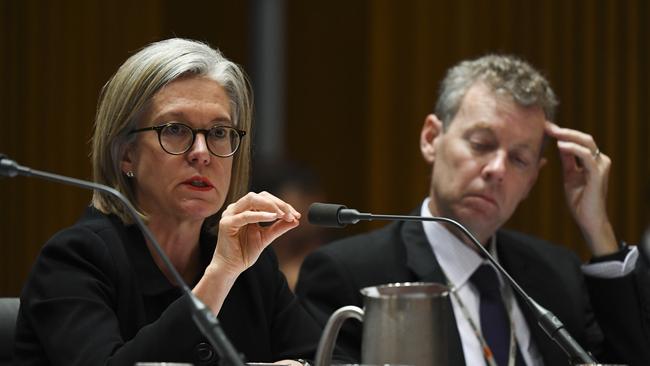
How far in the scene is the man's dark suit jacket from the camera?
279 centimetres

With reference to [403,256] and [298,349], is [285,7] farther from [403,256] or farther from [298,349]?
[298,349]

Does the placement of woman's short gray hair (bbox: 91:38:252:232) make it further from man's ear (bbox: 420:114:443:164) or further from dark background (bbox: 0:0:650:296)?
dark background (bbox: 0:0:650:296)

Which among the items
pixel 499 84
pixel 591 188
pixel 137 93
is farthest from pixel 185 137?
pixel 591 188

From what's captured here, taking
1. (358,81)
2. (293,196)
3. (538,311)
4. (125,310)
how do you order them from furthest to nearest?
1. (358,81)
2. (293,196)
3. (125,310)
4. (538,311)

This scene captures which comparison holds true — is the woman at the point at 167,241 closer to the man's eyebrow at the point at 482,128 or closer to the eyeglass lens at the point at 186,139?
the eyeglass lens at the point at 186,139

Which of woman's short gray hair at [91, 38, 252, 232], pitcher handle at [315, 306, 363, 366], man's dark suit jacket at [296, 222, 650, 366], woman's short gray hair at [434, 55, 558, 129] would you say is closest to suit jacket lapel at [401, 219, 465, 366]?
man's dark suit jacket at [296, 222, 650, 366]

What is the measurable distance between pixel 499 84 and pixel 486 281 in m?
0.57

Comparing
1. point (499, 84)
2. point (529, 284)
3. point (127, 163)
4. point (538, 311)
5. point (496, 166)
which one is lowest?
point (529, 284)

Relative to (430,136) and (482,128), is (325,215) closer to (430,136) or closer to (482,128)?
(482,128)

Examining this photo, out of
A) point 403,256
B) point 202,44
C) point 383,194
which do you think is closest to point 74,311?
point 202,44

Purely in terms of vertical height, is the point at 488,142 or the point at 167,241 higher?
the point at 488,142

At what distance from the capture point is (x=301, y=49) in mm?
5488

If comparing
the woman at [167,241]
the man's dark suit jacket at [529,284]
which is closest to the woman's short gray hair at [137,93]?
the woman at [167,241]

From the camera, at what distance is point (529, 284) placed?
9.95 ft
